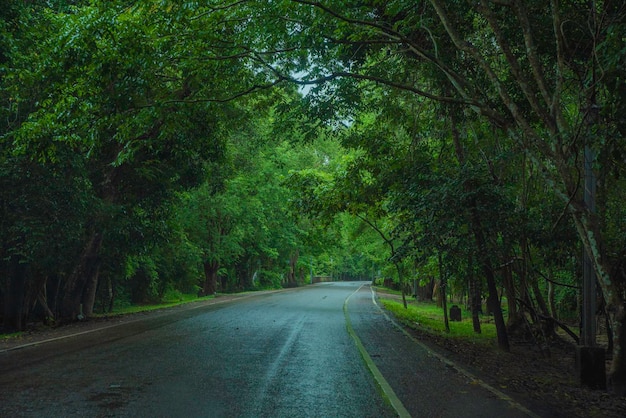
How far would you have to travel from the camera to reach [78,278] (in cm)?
1783

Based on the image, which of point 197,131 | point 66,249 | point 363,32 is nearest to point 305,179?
point 197,131

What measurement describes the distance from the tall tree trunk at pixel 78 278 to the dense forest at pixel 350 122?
6 centimetres

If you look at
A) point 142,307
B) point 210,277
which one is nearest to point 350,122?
point 142,307

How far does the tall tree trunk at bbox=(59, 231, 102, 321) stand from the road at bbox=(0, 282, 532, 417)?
16.7ft

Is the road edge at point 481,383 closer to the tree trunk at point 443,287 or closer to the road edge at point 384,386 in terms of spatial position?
the road edge at point 384,386

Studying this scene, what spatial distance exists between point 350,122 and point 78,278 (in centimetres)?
1041

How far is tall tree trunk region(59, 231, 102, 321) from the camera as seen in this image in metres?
17.6

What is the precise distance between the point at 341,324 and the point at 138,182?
8082 millimetres

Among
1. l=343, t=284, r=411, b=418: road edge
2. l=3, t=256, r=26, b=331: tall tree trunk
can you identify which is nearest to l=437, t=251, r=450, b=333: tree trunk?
l=343, t=284, r=411, b=418: road edge

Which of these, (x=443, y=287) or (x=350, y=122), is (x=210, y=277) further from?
(x=350, y=122)

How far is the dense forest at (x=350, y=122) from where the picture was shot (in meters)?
8.41

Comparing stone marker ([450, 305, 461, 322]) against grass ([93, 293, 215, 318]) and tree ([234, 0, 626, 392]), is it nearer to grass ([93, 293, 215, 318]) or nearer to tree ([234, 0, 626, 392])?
tree ([234, 0, 626, 392])

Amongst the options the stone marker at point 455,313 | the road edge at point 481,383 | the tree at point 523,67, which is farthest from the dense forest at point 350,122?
the stone marker at point 455,313

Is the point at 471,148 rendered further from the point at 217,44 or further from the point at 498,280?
the point at 217,44
